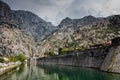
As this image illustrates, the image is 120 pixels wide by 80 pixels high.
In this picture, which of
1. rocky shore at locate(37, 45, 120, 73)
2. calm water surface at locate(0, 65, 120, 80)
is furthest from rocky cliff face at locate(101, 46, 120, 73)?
calm water surface at locate(0, 65, 120, 80)

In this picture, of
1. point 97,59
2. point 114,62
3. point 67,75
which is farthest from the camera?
point 97,59

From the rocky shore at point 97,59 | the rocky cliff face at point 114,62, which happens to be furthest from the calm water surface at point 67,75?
the rocky shore at point 97,59

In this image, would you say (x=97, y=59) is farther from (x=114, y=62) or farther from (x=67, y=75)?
(x=67, y=75)

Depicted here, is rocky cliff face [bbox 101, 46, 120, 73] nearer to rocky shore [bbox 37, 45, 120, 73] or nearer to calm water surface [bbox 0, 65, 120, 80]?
rocky shore [bbox 37, 45, 120, 73]

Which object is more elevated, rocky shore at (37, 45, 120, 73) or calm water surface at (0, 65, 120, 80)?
rocky shore at (37, 45, 120, 73)

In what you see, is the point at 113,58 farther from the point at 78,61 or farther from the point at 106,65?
the point at 78,61

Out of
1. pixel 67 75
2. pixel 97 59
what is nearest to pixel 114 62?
pixel 67 75

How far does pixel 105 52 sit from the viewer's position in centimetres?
9000

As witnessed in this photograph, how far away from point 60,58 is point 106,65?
86.0m

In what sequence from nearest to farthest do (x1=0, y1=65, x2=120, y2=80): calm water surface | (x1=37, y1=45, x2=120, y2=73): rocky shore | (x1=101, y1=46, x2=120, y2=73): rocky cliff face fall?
(x1=0, y1=65, x2=120, y2=80): calm water surface → (x1=101, y1=46, x2=120, y2=73): rocky cliff face → (x1=37, y1=45, x2=120, y2=73): rocky shore

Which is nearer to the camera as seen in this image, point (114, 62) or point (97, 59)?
point (114, 62)

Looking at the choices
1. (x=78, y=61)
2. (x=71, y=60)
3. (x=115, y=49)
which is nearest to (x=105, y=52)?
(x=115, y=49)

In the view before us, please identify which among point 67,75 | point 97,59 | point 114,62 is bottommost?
point 67,75

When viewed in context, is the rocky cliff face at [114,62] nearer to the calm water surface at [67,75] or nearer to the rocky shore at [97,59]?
the rocky shore at [97,59]
